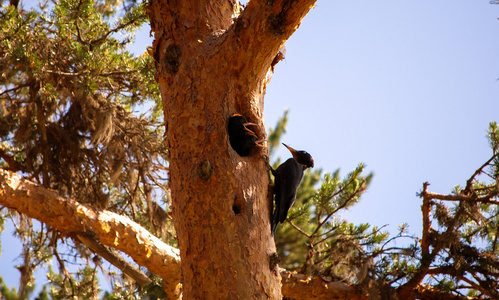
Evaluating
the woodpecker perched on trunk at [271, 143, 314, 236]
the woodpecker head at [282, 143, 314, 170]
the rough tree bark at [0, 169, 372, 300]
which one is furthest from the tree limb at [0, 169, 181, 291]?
the woodpecker head at [282, 143, 314, 170]

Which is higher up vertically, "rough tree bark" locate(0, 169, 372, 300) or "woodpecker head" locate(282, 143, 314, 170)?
"woodpecker head" locate(282, 143, 314, 170)

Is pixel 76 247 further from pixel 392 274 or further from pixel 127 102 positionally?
pixel 392 274

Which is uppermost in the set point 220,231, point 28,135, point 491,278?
point 28,135

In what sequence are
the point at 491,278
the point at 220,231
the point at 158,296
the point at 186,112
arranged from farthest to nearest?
the point at 158,296 → the point at 491,278 → the point at 186,112 → the point at 220,231

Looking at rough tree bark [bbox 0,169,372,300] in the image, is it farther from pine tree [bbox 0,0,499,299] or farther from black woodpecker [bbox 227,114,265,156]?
black woodpecker [bbox 227,114,265,156]

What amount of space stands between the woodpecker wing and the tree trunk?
39 cm

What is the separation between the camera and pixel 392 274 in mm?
3824

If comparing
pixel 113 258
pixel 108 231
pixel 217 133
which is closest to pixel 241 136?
pixel 217 133

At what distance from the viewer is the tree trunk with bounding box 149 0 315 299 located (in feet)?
7.11

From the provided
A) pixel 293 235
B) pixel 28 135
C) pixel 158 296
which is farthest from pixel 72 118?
pixel 293 235

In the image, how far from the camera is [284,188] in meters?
3.09

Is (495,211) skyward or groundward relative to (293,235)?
→ groundward

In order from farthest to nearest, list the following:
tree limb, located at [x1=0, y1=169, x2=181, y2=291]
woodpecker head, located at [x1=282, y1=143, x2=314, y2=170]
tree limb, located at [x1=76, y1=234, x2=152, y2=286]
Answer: woodpecker head, located at [x1=282, y1=143, x2=314, y2=170] < tree limb, located at [x1=76, y1=234, x2=152, y2=286] < tree limb, located at [x1=0, y1=169, x2=181, y2=291]

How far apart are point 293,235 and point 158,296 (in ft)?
6.35
